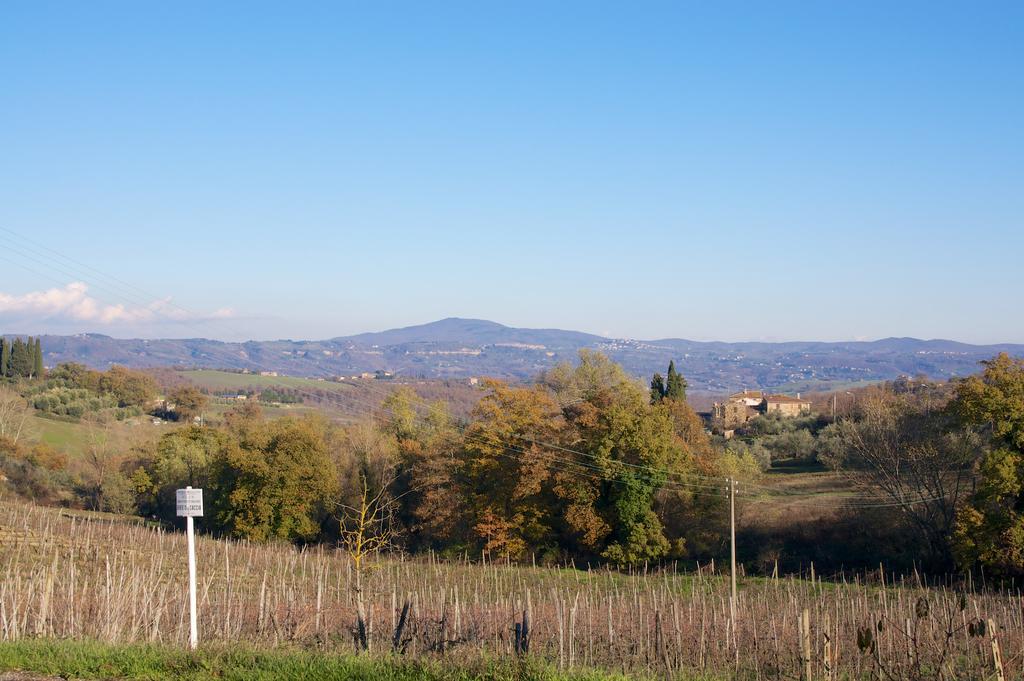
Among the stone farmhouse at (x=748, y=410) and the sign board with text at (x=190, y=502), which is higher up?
the sign board with text at (x=190, y=502)

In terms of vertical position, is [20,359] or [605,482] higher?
[20,359]

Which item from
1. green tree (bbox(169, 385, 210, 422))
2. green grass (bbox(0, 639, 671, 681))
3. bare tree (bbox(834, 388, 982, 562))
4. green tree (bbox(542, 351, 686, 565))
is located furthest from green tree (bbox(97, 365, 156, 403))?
green grass (bbox(0, 639, 671, 681))

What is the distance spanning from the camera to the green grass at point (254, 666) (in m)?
9.31

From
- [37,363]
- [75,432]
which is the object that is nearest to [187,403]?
[75,432]

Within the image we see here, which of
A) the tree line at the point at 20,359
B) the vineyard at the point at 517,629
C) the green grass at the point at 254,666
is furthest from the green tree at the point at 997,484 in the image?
the tree line at the point at 20,359

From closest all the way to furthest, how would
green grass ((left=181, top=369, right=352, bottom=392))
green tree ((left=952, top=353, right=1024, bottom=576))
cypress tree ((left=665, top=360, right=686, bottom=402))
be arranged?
green tree ((left=952, top=353, right=1024, bottom=576)) → cypress tree ((left=665, top=360, right=686, bottom=402)) → green grass ((left=181, top=369, right=352, bottom=392))

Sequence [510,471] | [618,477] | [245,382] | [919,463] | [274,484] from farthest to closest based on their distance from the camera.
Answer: [245,382] → [274,484] → [510,471] → [618,477] → [919,463]

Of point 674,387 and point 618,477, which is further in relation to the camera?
point 674,387

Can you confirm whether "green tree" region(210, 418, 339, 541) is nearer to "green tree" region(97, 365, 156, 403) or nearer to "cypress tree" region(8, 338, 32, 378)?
"green tree" region(97, 365, 156, 403)

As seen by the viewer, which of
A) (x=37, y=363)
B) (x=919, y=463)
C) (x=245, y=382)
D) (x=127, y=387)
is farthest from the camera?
(x=245, y=382)

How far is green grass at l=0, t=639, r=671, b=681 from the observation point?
30.6 ft

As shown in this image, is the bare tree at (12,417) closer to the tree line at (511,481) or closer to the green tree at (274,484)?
the tree line at (511,481)

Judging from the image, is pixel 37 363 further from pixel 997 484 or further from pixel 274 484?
pixel 997 484

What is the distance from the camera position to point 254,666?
32.8 ft
